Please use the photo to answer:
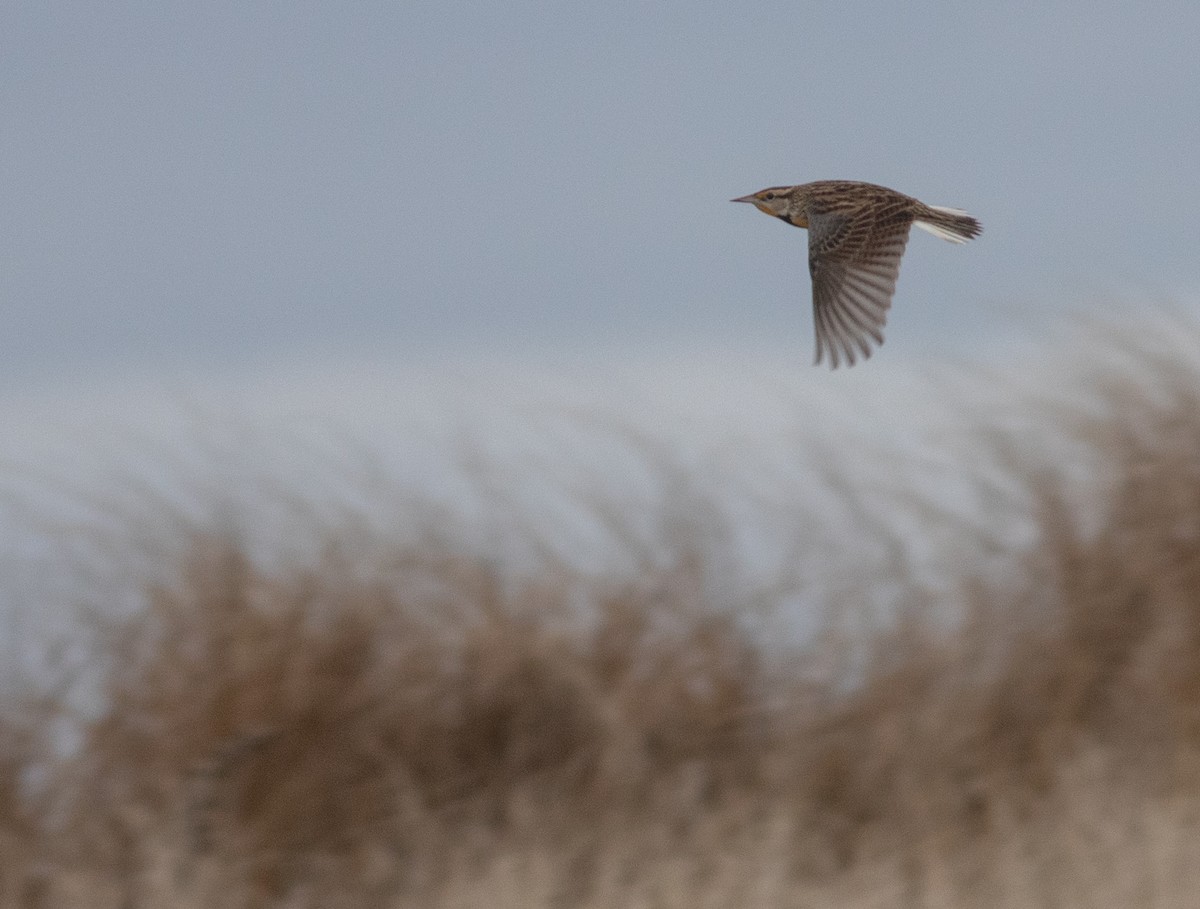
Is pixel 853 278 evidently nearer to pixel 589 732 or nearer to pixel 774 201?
pixel 774 201

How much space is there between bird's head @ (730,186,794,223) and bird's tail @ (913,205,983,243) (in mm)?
457

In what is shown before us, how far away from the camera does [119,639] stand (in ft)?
14.2

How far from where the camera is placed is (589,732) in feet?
14.1

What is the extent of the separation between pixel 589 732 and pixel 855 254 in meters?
1.60

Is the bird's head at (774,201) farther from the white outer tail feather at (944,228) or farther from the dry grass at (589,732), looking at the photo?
the dry grass at (589,732)

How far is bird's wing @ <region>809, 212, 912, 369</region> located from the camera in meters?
4.84

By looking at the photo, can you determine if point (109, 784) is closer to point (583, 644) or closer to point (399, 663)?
point (399, 663)

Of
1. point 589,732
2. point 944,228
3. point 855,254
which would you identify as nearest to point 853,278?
point 855,254

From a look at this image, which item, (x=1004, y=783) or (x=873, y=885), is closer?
(x=873, y=885)

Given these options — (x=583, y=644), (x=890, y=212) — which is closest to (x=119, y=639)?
(x=583, y=644)

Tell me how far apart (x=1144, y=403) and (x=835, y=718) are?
1.31 m

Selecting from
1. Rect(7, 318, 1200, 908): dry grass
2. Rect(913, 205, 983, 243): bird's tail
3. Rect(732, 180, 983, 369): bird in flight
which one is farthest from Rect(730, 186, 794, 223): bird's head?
Rect(7, 318, 1200, 908): dry grass

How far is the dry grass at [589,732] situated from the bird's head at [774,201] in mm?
1461

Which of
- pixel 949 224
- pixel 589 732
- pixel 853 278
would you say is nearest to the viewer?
pixel 589 732
